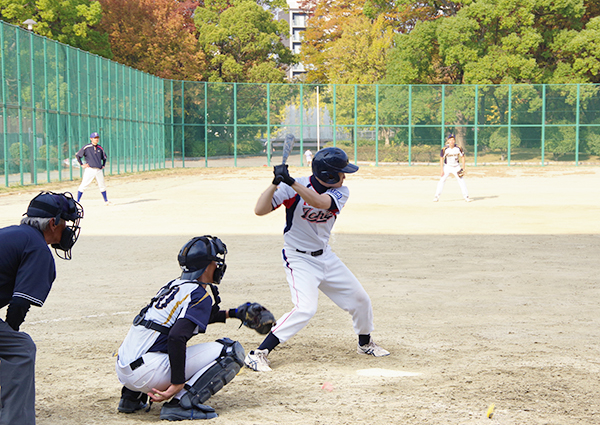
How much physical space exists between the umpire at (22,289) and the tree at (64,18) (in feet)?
129

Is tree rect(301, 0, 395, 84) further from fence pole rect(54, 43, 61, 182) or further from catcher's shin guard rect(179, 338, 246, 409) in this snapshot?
catcher's shin guard rect(179, 338, 246, 409)

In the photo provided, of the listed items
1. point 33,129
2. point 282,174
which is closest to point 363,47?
point 33,129

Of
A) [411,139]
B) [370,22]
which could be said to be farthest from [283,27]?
[411,139]

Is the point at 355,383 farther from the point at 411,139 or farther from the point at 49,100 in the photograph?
the point at 411,139

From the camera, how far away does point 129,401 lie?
4.34 metres

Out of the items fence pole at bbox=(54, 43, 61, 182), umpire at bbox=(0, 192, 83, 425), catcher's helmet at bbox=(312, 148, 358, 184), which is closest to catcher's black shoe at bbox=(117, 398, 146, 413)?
umpire at bbox=(0, 192, 83, 425)

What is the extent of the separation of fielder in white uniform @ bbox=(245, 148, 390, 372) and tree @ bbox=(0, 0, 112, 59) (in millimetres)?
38506

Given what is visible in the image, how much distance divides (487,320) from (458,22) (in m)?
39.9

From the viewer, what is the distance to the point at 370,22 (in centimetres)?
5344

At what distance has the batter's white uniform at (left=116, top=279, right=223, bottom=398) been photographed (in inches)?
160

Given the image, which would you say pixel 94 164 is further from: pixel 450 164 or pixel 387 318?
pixel 387 318

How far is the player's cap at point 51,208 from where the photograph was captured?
3.71m

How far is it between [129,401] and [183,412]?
38cm

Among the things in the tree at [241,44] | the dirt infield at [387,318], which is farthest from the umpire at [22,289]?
the tree at [241,44]
